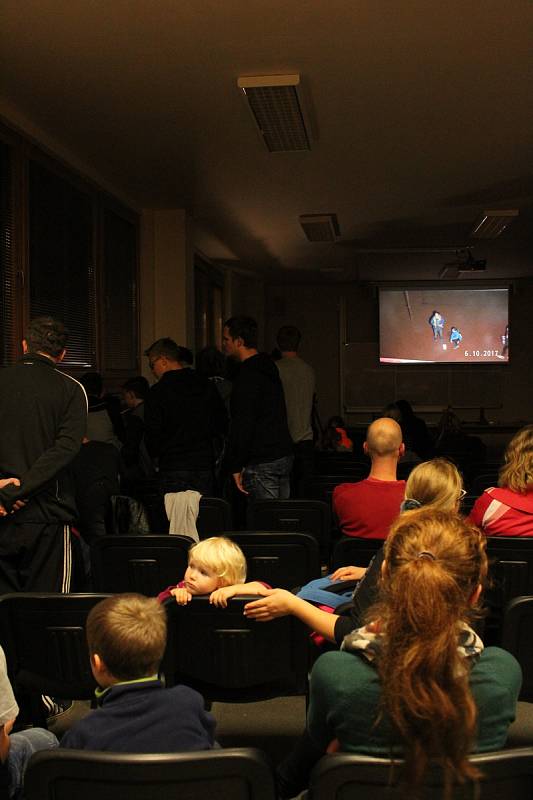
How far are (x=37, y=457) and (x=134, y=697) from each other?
2.00 meters

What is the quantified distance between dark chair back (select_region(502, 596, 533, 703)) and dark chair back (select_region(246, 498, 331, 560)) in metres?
1.68

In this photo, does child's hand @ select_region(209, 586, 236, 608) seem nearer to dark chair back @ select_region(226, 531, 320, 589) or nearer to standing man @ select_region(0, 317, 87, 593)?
dark chair back @ select_region(226, 531, 320, 589)

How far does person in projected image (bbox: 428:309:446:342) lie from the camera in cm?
1363

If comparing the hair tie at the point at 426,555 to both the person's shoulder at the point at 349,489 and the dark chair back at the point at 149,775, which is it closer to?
the dark chair back at the point at 149,775

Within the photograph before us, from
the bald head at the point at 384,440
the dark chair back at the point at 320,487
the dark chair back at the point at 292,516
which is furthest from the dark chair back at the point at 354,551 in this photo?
the dark chair back at the point at 320,487

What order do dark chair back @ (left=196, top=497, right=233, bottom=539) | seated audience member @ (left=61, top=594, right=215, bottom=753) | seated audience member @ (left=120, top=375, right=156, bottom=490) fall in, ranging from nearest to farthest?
seated audience member @ (left=61, top=594, right=215, bottom=753)
dark chair back @ (left=196, top=497, right=233, bottom=539)
seated audience member @ (left=120, top=375, right=156, bottom=490)

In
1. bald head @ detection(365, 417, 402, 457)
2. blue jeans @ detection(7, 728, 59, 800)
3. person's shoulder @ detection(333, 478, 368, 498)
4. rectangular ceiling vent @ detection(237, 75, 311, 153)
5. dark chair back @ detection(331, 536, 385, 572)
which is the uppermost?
rectangular ceiling vent @ detection(237, 75, 311, 153)

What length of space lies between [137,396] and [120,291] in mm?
→ 1527

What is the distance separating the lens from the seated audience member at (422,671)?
143 centimetres

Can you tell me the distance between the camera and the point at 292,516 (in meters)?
4.21

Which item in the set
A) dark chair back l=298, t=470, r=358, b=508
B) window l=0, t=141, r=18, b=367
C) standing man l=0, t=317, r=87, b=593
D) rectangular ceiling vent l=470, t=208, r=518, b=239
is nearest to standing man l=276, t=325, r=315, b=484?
dark chair back l=298, t=470, r=358, b=508

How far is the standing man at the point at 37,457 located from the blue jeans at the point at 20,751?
4.22 feet

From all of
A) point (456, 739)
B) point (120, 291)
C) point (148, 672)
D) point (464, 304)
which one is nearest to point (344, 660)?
point (456, 739)

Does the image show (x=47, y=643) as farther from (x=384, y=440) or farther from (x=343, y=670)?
(x=384, y=440)
